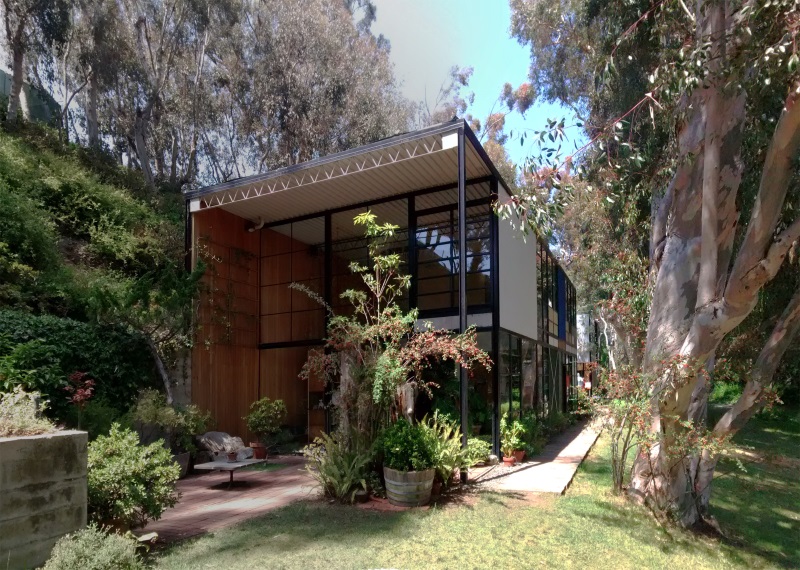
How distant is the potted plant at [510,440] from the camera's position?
9844mm

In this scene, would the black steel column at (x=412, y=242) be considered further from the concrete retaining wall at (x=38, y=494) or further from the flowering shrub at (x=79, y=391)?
the concrete retaining wall at (x=38, y=494)

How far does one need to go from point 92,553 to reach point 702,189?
279 inches

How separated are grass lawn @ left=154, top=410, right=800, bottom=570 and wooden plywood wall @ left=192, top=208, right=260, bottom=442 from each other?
5267 mm

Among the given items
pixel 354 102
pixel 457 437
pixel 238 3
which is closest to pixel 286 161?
pixel 354 102

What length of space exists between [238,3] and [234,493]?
17209mm

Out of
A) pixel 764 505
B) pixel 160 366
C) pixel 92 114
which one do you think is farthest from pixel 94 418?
pixel 92 114

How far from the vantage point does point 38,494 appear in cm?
429

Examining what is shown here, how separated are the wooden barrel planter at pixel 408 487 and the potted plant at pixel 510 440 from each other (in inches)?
127

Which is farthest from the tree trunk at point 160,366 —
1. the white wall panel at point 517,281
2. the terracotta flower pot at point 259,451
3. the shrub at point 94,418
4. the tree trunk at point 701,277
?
the tree trunk at point 701,277

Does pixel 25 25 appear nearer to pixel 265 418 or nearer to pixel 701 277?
pixel 265 418

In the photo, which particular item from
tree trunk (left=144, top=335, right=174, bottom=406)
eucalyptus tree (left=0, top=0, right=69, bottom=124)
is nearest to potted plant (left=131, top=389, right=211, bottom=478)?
tree trunk (left=144, top=335, right=174, bottom=406)

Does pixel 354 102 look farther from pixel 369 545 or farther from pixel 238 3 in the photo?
pixel 369 545

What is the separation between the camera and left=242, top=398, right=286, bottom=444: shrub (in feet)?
38.2

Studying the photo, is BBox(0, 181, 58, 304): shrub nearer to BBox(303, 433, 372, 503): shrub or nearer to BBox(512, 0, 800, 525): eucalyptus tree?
BBox(303, 433, 372, 503): shrub
